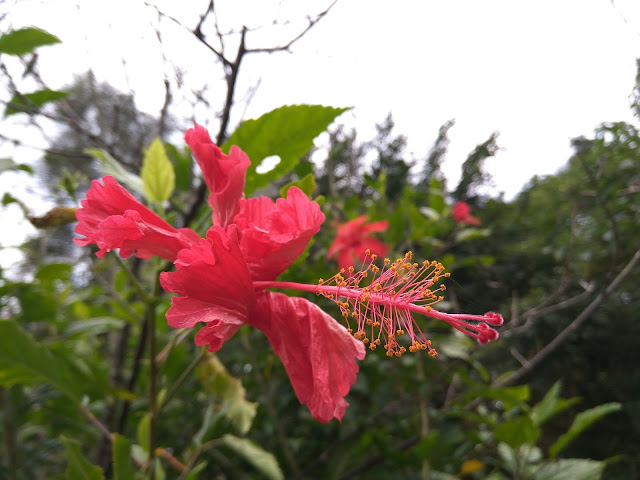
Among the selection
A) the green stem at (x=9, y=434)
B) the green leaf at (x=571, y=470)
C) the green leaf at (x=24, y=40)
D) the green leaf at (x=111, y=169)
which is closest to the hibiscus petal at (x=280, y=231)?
the green leaf at (x=111, y=169)

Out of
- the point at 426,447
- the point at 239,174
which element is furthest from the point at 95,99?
the point at 426,447

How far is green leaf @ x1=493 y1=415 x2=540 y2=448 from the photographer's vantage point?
1327 mm

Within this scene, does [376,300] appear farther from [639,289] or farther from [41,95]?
[639,289]

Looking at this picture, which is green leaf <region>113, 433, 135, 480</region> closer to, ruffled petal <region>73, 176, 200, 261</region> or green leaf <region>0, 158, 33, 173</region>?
ruffled petal <region>73, 176, 200, 261</region>

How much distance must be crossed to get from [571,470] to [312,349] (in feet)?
4.34

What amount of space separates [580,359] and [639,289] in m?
1.15

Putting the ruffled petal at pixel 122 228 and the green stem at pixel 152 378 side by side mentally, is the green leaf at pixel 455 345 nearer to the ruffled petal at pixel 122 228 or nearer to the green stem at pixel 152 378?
the green stem at pixel 152 378

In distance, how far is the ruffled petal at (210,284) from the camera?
563 millimetres

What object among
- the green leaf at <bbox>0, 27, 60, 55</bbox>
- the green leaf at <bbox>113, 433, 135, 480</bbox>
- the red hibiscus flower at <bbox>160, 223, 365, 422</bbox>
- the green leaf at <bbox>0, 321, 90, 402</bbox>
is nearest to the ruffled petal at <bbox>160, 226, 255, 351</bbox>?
the red hibiscus flower at <bbox>160, 223, 365, 422</bbox>

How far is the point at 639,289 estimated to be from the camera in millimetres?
2852

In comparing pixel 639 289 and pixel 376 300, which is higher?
pixel 639 289

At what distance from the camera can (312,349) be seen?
608 mm

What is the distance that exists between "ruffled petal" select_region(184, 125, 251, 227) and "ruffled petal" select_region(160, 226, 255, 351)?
12cm

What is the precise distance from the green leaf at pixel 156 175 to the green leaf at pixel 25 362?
15.5 inches
